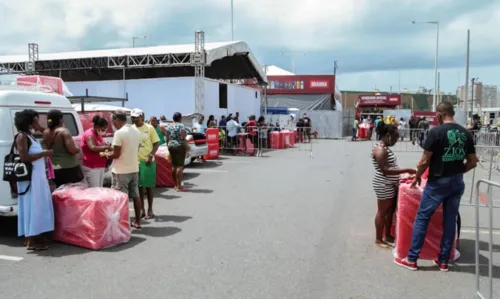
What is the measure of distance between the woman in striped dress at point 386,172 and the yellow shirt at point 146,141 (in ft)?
12.9

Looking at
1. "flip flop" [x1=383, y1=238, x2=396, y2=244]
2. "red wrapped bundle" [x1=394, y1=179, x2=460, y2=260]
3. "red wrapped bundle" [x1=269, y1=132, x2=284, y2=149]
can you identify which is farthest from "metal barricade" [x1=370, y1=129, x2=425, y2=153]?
"red wrapped bundle" [x1=394, y1=179, x2=460, y2=260]

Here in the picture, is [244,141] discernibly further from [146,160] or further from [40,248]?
[40,248]

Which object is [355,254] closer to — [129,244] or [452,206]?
[452,206]

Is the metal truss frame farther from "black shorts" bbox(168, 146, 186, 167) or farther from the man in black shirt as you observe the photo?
the man in black shirt

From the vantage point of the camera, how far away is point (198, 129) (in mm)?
15195

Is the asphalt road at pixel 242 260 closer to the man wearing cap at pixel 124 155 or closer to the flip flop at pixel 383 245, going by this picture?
the flip flop at pixel 383 245

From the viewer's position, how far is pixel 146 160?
748 cm

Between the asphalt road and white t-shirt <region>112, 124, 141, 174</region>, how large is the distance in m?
0.99

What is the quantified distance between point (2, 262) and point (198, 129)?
10.3m

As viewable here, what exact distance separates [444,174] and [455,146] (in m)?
0.32

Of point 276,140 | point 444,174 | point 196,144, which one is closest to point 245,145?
point 276,140

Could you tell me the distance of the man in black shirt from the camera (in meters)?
4.69

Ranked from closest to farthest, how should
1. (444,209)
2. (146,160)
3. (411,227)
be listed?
(444,209) < (411,227) < (146,160)

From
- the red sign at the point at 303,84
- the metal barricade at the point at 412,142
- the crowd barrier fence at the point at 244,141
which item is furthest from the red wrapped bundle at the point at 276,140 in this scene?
the red sign at the point at 303,84
